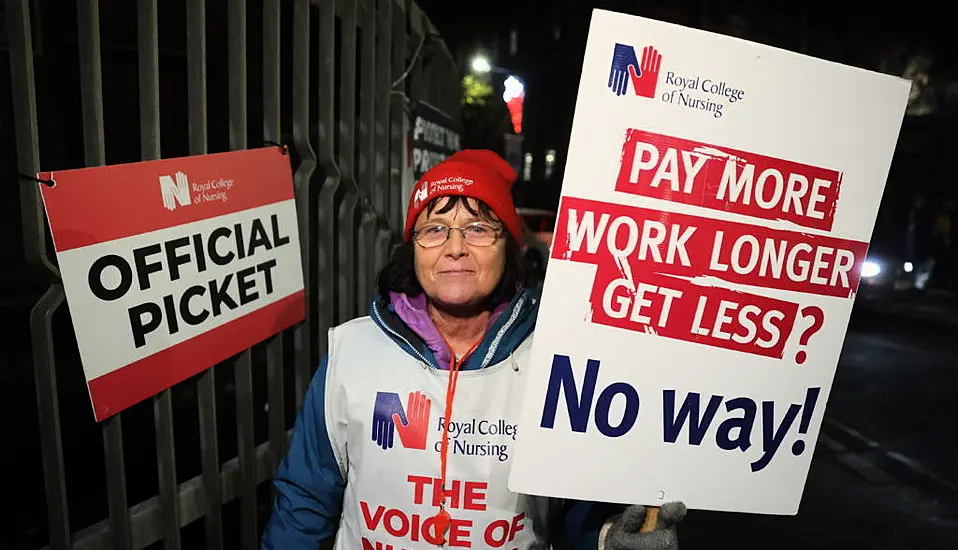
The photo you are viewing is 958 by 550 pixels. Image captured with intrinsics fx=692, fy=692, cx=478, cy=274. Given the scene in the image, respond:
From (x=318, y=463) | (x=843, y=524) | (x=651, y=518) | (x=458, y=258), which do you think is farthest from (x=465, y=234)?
(x=843, y=524)

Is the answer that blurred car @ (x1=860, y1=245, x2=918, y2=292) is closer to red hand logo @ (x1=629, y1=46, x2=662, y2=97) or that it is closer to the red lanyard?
the red lanyard

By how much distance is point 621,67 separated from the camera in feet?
4.50

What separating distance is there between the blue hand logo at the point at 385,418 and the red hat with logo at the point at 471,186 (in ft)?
1.65

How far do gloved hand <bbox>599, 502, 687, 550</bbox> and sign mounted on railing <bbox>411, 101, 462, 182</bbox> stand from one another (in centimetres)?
315

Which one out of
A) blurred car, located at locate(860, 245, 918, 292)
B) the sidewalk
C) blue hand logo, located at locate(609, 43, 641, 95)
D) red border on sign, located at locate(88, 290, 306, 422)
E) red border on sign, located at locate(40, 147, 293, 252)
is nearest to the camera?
blue hand logo, located at locate(609, 43, 641, 95)

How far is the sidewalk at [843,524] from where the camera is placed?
422 centimetres

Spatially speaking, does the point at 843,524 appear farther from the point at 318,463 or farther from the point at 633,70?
the point at 633,70

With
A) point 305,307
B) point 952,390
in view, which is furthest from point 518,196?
point 305,307

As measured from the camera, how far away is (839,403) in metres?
6.98

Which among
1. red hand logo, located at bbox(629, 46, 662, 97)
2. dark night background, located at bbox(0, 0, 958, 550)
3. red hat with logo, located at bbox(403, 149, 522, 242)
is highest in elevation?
red hand logo, located at bbox(629, 46, 662, 97)

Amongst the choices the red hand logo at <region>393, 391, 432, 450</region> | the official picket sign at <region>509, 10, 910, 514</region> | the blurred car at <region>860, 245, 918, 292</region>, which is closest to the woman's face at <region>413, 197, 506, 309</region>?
the red hand logo at <region>393, 391, 432, 450</region>

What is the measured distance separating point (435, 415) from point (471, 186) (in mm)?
594

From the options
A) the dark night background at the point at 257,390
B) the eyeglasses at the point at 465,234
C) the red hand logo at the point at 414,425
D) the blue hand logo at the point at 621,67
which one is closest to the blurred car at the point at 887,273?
the dark night background at the point at 257,390

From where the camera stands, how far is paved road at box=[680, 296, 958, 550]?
4.30 meters
